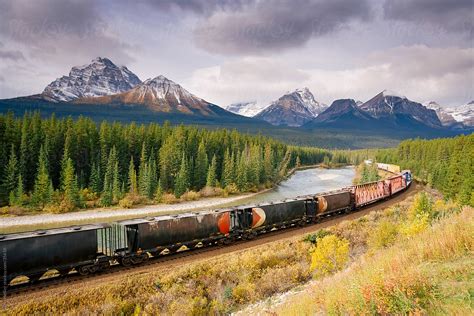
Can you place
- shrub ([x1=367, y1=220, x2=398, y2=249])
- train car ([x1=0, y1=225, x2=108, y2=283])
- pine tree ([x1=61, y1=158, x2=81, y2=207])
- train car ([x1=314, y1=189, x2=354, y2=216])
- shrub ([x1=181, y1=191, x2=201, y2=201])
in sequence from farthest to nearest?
shrub ([x1=181, y1=191, x2=201, y2=201]) < pine tree ([x1=61, y1=158, x2=81, y2=207]) < train car ([x1=314, y1=189, x2=354, y2=216]) < shrub ([x1=367, y1=220, x2=398, y2=249]) < train car ([x1=0, y1=225, x2=108, y2=283])

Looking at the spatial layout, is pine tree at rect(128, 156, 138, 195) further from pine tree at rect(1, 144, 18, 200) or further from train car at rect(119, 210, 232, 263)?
train car at rect(119, 210, 232, 263)

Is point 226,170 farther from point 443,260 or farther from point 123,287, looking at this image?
point 443,260

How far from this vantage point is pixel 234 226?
85.2ft

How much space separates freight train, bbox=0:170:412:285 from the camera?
1617 centimetres

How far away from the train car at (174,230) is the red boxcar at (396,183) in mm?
39375

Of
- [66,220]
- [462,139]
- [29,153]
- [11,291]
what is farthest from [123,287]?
[462,139]

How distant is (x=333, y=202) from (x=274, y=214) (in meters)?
11.0

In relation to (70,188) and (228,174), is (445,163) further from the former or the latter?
(70,188)

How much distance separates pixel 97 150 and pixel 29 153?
1357 cm

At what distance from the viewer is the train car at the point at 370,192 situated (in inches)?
1639

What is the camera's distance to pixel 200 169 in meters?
79.6

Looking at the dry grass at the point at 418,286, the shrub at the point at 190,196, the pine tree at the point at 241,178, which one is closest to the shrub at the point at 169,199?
the shrub at the point at 190,196

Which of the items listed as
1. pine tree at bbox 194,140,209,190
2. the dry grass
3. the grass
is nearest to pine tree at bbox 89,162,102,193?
pine tree at bbox 194,140,209,190

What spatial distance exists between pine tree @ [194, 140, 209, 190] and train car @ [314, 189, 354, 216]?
152ft
